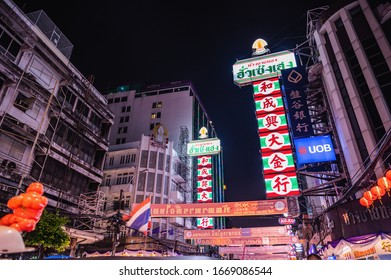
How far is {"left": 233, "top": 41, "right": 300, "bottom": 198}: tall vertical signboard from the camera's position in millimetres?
13906

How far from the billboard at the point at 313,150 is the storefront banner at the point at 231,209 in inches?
179

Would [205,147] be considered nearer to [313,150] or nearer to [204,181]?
[204,181]

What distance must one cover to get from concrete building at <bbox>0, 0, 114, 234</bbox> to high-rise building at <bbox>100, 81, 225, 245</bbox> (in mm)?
4346

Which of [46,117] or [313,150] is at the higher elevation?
[46,117]

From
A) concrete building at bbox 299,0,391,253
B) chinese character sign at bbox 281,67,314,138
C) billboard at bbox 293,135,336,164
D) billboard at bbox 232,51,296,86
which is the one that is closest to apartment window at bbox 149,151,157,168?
billboard at bbox 232,51,296,86

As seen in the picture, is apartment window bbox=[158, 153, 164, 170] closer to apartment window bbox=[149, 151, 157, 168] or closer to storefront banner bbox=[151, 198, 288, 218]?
apartment window bbox=[149, 151, 157, 168]

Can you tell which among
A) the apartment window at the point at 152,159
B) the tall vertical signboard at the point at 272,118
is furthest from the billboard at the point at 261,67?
the apartment window at the point at 152,159

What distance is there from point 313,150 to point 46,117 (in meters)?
19.3

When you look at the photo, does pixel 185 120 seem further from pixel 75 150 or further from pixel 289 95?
pixel 289 95

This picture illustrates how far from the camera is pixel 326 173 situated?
1590 centimetres

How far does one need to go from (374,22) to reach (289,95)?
6.41 metres

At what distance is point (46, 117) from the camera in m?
18.8

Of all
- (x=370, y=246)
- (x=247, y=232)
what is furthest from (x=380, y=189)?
(x=247, y=232)

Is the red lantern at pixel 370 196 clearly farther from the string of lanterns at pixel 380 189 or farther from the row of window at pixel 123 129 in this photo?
the row of window at pixel 123 129
